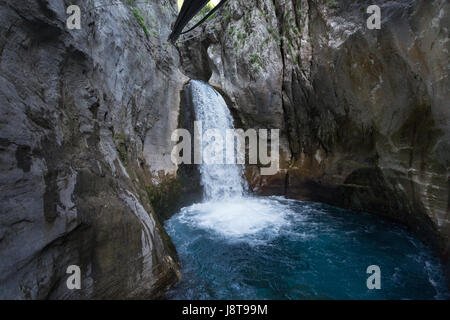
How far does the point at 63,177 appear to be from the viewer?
2.67 m

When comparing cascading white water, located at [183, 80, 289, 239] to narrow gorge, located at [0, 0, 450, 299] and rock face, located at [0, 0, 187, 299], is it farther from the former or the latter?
rock face, located at [0, 0, 187, 299]

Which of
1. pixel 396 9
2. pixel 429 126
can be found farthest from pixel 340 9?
pixel 429 126

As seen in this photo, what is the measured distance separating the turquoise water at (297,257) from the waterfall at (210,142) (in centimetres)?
172

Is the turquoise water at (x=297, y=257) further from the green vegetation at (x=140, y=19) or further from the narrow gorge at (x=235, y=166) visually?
the green vegetation at (x=140, y=19)

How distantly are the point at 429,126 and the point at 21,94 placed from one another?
23.9 ft

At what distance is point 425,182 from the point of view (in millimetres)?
4574

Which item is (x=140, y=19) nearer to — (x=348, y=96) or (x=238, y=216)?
(x=348, y=96)

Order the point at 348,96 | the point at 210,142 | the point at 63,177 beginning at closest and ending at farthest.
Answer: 1. the point at 63,177
2. the point at 348,96
3. the point at 210,142

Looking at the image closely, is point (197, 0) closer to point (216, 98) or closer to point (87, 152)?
point (87, 152)

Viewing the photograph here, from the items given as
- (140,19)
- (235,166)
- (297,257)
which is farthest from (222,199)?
(140,19)

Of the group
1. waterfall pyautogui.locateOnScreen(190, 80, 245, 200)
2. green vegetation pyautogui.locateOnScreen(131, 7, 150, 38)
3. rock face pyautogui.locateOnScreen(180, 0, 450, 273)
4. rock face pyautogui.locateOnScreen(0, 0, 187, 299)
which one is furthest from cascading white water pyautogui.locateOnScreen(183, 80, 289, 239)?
green vegetation pyautogui.locateOnScreen(131, 7, 150, 38)

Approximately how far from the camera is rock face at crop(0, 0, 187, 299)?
2.15 m

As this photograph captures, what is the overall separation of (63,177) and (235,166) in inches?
300

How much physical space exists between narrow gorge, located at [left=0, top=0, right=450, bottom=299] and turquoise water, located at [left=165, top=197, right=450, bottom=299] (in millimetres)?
43
